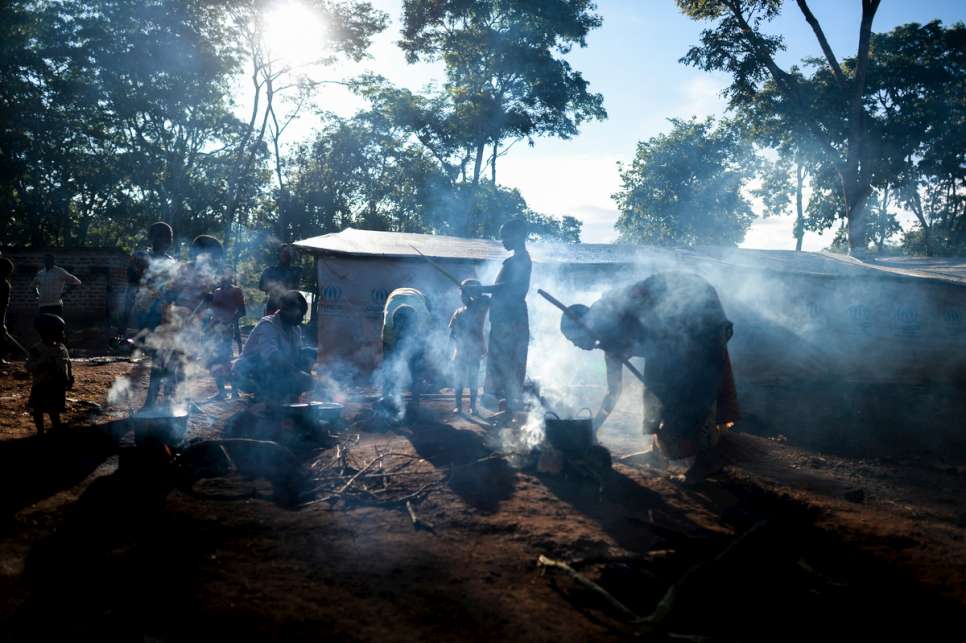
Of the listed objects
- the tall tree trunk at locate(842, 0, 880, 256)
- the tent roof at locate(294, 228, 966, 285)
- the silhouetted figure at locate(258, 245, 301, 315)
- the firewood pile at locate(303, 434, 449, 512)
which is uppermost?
the tall tree trunk at locate(842, 0, 880, 256)

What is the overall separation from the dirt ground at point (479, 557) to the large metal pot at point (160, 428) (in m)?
0.43

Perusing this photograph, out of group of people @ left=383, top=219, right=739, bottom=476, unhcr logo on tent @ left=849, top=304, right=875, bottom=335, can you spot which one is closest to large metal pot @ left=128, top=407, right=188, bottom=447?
group of people @ left=383, top=219, right=739, bottom=476

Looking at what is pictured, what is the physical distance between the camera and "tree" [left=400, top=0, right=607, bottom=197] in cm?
2236

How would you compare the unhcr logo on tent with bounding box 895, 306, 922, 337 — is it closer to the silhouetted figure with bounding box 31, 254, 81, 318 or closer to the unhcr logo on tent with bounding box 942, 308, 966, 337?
the unhcr logo on tent with bounding box 942, 308, 966, 337

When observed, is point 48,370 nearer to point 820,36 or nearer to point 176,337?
point 176,337

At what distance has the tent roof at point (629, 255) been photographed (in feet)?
34.5

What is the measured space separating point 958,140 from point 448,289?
66.8 feet

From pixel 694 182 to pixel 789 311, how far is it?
26.0 metres

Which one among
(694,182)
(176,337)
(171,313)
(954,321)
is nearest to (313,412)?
(176,337)

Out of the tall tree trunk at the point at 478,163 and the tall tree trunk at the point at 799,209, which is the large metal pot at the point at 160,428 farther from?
the tall tree trunk at the point at 799,209

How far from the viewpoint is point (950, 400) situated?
9148 mm

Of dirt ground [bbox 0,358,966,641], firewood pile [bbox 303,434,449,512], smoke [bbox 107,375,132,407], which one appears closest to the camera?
dirt ground [bbox 0,358,966,641]

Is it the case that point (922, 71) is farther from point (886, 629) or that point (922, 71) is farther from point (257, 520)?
point (257, 520)

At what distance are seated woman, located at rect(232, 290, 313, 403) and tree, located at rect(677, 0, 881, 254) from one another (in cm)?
1548
